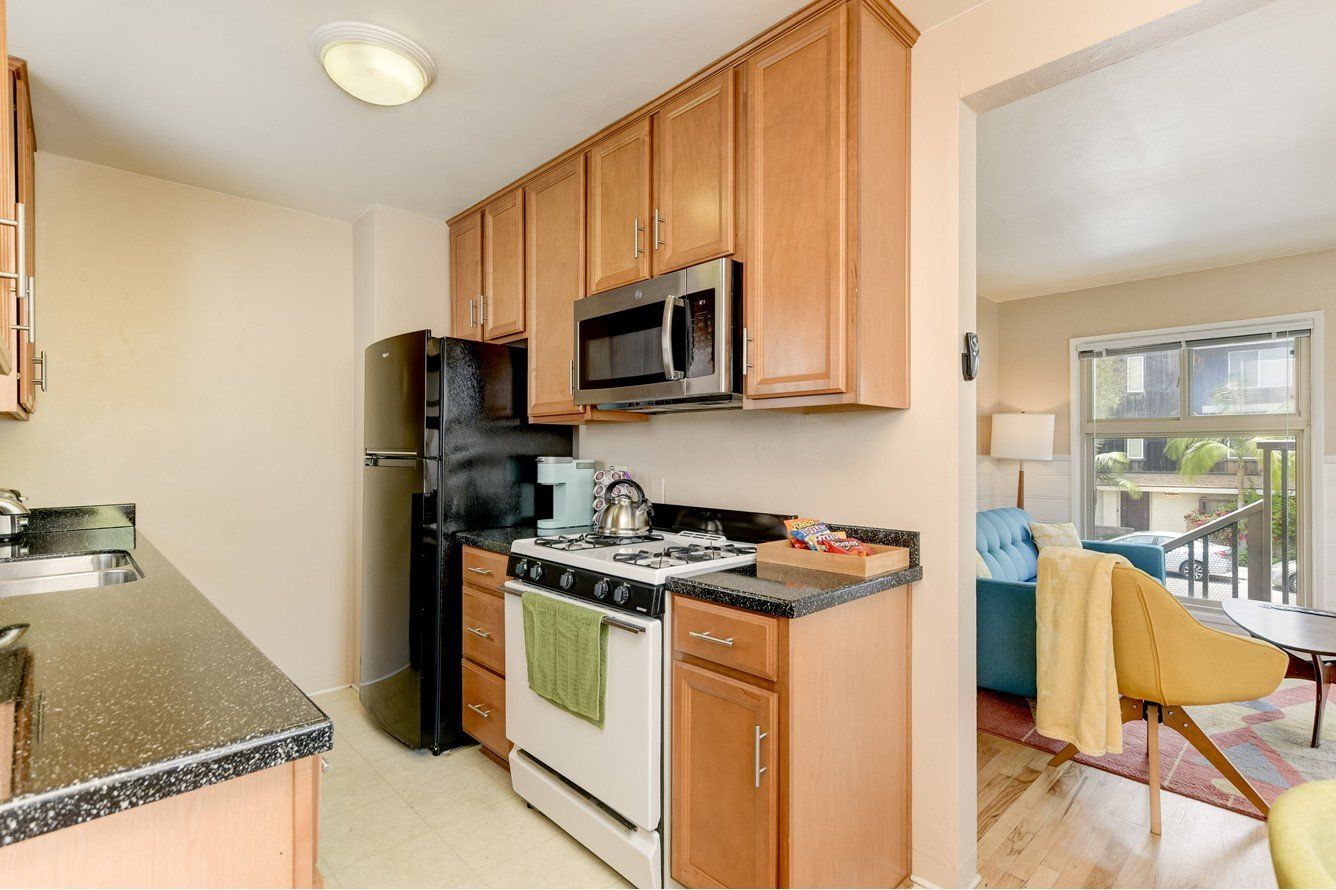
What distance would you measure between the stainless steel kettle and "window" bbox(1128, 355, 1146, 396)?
416cm

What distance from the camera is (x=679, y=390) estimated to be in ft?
6.89

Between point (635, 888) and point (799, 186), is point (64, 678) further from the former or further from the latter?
point (799, 186)

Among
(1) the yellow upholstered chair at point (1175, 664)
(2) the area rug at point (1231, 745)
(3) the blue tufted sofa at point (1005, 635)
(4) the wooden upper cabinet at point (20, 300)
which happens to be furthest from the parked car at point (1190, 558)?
(4) the wooden upper cabinet at point (20, 300)

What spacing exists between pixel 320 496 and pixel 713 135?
262cm

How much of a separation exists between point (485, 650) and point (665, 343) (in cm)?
142

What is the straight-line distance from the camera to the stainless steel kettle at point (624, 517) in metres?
2.48

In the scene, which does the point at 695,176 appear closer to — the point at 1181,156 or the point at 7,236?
the point at 7,236

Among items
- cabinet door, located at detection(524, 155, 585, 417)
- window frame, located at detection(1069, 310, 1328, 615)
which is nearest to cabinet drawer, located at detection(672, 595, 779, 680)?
cabinet door, located at detection(524, 155, 585, 417)

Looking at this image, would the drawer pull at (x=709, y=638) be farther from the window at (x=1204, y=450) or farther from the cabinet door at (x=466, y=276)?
the window at (x=1204, y=450)

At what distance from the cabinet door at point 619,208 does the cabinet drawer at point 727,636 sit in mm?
1205

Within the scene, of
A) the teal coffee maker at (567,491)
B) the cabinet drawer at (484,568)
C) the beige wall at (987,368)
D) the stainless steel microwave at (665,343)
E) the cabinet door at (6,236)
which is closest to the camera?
the cabinet door at (6,236)

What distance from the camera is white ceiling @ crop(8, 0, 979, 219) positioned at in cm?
184

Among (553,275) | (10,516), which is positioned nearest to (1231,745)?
(553,275)

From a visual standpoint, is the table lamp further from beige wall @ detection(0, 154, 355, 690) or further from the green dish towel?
beige wall @ detection(0, 154, 355, 690)
